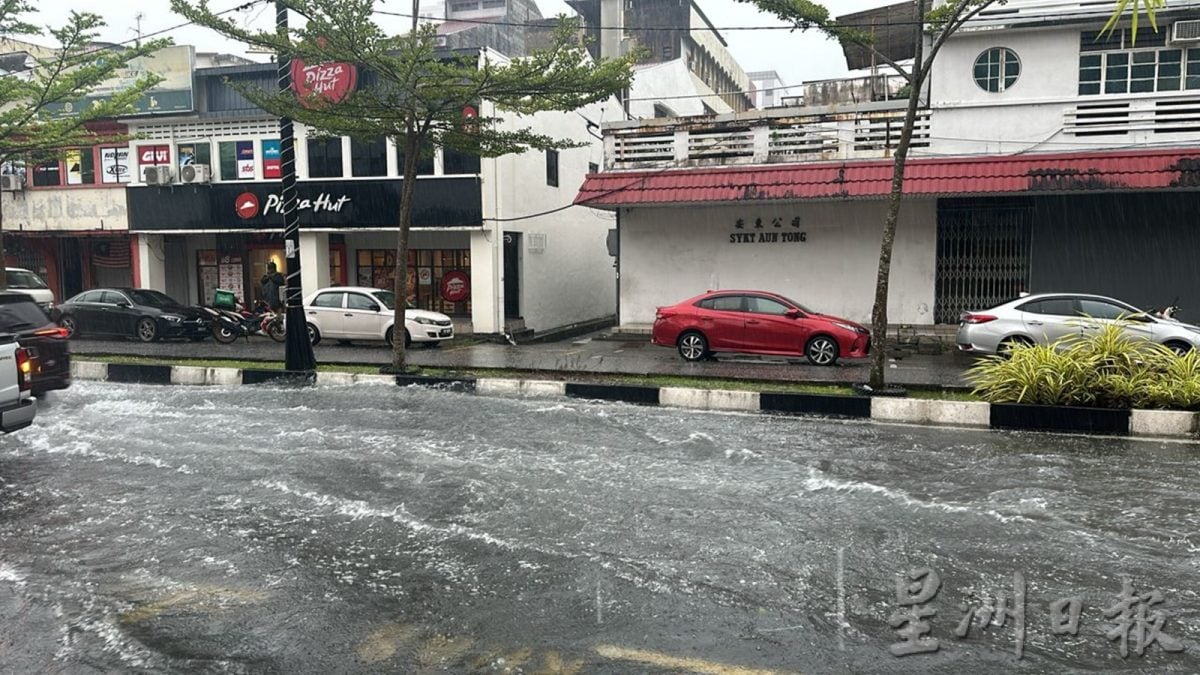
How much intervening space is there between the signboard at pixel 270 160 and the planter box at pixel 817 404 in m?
16.2

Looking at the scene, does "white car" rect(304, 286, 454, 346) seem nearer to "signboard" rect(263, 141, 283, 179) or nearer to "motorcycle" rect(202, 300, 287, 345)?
"motorcycle" rect(202, 300, 287, 345)

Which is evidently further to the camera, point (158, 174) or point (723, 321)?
point (158, 174)

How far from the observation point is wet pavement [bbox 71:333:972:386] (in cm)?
1412

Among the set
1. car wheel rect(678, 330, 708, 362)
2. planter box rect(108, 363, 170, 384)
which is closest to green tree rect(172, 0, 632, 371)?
planter box rect(108, 363, 170, 384)

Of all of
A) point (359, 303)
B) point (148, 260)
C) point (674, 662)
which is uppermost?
point (148, 260)

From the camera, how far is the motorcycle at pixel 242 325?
20.1 meters

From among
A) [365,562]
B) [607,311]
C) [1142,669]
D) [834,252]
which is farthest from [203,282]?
[1142,669]

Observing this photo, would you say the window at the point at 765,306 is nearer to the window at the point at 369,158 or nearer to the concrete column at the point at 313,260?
the window at the point at 369,158

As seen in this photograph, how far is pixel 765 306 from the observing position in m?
15.9

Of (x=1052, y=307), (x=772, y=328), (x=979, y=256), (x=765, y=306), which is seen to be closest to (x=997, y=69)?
(x=979, y=256)

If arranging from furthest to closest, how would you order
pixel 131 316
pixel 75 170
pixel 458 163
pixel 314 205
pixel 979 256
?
pixel 75 170, pixel 314 205, pixel 458 163, pixel 131 316, pixel 979 256

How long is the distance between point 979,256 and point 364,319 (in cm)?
1303

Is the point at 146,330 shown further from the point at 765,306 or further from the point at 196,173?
the point at 765,306

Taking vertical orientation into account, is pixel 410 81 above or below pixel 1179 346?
above
